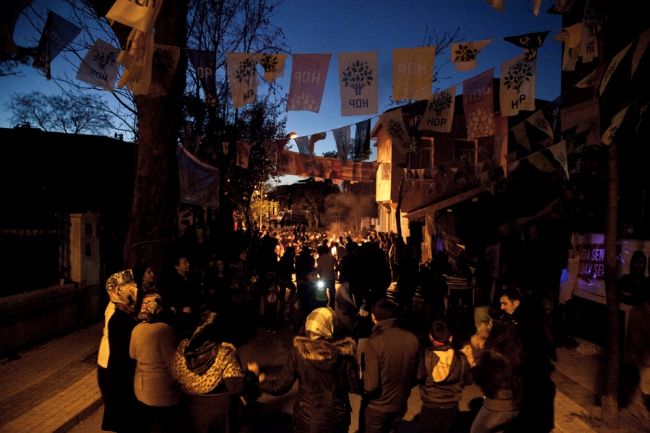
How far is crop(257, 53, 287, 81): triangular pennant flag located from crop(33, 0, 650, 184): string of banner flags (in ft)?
0.06

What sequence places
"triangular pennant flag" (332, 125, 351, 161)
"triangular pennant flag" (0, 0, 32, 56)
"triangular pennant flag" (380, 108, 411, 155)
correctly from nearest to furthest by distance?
"triangular pennant flag" (0, 0, 32, 56) < "triangular pennant flag" (380, 108, 411, 155) < "triangular pennant flag" (332, 125, 351, 161)

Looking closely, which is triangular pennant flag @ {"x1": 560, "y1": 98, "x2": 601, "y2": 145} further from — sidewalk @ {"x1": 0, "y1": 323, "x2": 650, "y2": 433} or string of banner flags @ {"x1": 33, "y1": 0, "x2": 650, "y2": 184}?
sidewalk @ {"x1": 0, "y1": 323, "x2": 650, "y2": 433}

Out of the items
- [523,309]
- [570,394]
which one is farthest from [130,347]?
[570,394]

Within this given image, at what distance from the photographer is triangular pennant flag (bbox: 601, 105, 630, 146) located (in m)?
5.52

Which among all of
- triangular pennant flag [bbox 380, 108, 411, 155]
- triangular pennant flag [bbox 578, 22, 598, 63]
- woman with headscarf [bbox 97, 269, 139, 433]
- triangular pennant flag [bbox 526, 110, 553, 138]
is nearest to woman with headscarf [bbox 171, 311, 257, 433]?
woman with headscarf [bbox 97, 269, 139, 433]

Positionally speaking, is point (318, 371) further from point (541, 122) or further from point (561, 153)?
point (541, 122)

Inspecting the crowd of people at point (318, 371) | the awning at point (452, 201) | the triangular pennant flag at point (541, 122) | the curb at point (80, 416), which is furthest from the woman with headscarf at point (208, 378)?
the awning at point (452, 201)

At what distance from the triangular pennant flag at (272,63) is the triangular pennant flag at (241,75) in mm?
248

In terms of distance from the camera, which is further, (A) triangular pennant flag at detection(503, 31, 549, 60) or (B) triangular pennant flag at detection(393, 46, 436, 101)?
(B) triangular pennant flag at detection(393, 46, 436, 101)

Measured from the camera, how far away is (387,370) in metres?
3.94

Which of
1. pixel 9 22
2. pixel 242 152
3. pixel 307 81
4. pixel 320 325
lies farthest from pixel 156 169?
pixel 242 152

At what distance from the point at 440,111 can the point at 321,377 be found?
319 inches

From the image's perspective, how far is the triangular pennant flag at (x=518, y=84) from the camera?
8.59 meters

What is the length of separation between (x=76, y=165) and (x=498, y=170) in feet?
40.6
